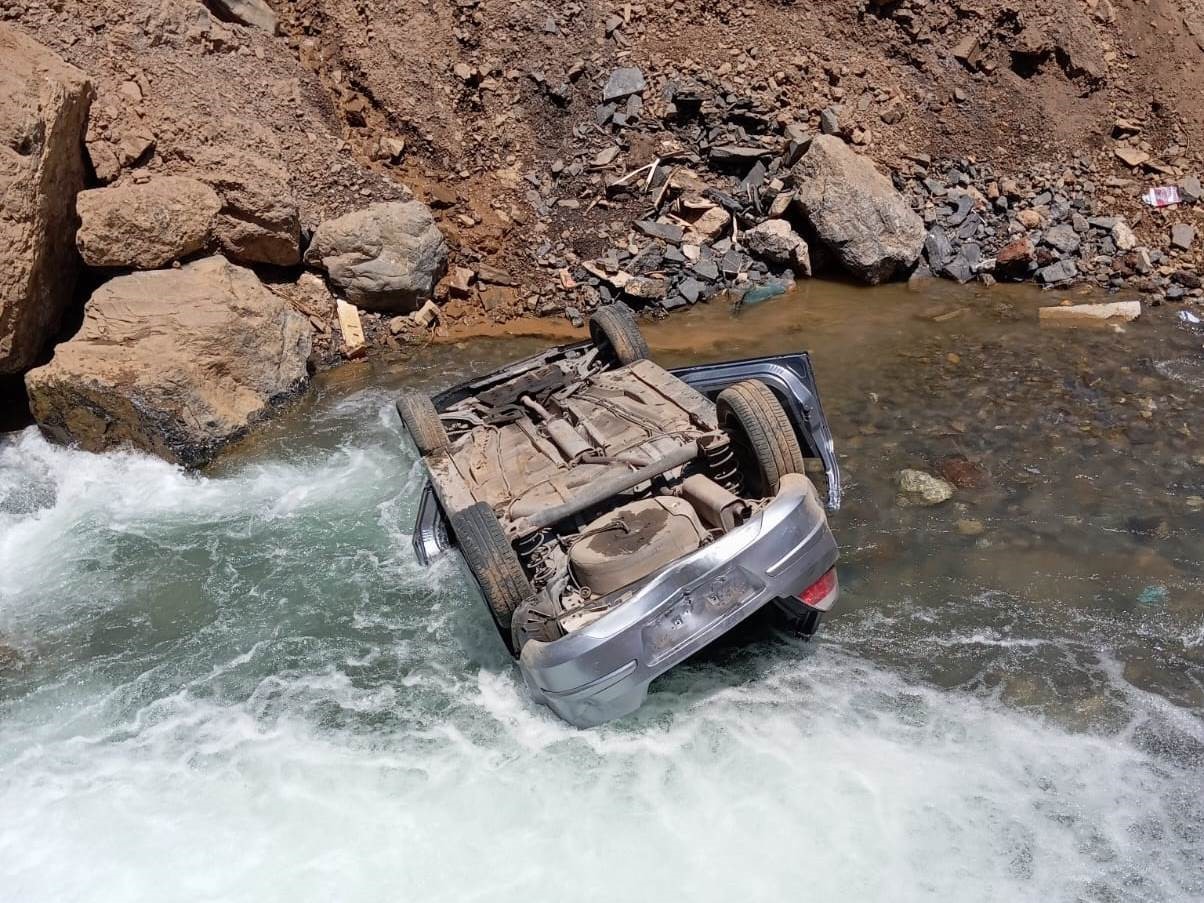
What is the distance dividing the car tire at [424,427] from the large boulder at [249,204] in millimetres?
4283

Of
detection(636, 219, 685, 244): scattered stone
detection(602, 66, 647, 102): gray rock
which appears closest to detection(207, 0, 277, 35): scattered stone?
detection(602, 66, 647, 102): gray rock

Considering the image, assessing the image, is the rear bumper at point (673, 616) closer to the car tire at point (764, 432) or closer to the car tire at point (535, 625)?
the car tire at point (535, 625)

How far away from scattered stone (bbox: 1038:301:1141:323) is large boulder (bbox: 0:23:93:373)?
9699 mm

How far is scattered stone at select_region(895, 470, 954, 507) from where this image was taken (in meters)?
6.77

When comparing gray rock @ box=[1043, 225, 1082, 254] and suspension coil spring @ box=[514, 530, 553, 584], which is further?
gray rock @ box=[1043, 225, 1082, 254]

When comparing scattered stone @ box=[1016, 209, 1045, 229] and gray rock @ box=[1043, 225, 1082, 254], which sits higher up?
scattered stone @ box=[1016, 209, 1045, 229]

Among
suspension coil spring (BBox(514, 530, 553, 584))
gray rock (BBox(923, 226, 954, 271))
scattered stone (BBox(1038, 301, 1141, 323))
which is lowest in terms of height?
scattered stone (BBox(1038, 301, 1141, 323))

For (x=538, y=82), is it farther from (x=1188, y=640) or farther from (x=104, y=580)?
(x=1188, y=640)

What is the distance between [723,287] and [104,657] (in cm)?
712

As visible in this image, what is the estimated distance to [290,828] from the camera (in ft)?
16.0

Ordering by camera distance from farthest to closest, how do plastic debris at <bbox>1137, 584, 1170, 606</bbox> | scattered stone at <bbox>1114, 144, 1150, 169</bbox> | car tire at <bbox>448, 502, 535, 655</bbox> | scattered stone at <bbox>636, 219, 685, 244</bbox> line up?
scattered stone at <bbox>1114, 144, 1150, 169</bbox>
scattered stone at <bbox>636, 219, 685, 244</bbox>
plastic debris at <bbox>1137, 584, 1170, 606</bbox>
car tire at <bbox>448, 502, 535, 655</bbox>

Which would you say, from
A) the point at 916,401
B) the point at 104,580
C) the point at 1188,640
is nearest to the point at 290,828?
the point at 104,580

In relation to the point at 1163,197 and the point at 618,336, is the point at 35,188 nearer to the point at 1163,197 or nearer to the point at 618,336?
the point at 618,336

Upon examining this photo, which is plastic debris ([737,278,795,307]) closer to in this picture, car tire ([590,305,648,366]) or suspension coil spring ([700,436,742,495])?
car tire ([590,305,648,366])
